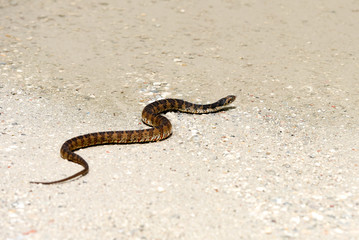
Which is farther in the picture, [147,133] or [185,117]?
[185,117]

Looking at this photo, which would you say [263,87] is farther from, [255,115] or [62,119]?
[62,119]

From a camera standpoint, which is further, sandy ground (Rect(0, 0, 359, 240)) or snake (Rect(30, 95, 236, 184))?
snake (Rect(30, 95, 236, 184))

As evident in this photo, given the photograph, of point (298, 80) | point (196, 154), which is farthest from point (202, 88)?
point (196, 154)

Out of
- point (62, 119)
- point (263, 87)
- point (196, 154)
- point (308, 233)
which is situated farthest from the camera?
point (263, 87)

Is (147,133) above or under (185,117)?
above
